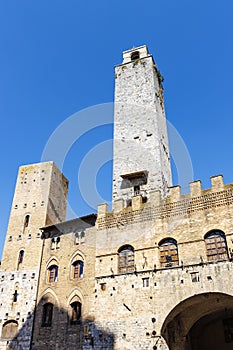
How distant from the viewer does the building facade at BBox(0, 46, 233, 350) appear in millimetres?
15773

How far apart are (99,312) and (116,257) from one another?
2970 mm

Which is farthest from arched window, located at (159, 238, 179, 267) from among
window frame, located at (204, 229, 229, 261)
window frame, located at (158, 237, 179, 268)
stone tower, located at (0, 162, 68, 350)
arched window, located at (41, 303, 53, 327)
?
stone tower, located at (0, 162, 68, 350)

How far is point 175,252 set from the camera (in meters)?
16.7

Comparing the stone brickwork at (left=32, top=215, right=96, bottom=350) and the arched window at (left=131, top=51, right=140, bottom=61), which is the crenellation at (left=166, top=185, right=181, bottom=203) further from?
the arched window at (left=131, top=51, right=140, bottom=61)

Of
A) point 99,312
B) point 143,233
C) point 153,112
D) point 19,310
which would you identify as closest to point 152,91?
point 153,112

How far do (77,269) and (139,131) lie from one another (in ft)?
36.0

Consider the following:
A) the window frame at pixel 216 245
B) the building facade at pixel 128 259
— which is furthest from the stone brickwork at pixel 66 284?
the window frame at pixel 216 245

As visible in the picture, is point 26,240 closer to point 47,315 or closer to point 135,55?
point 47,315

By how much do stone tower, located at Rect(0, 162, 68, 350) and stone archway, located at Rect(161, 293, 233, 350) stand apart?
8.75m

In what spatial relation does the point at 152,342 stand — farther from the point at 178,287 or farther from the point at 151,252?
the point at 151,252

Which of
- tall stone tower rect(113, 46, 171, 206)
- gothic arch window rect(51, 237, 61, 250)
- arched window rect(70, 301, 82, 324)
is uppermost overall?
tall stone tower rect(113, 46, 171, 206)

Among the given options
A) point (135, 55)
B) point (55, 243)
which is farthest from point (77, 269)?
point (135, 55)

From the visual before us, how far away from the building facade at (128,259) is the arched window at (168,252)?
52mm

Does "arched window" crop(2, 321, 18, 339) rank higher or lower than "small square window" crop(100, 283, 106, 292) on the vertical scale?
lower
